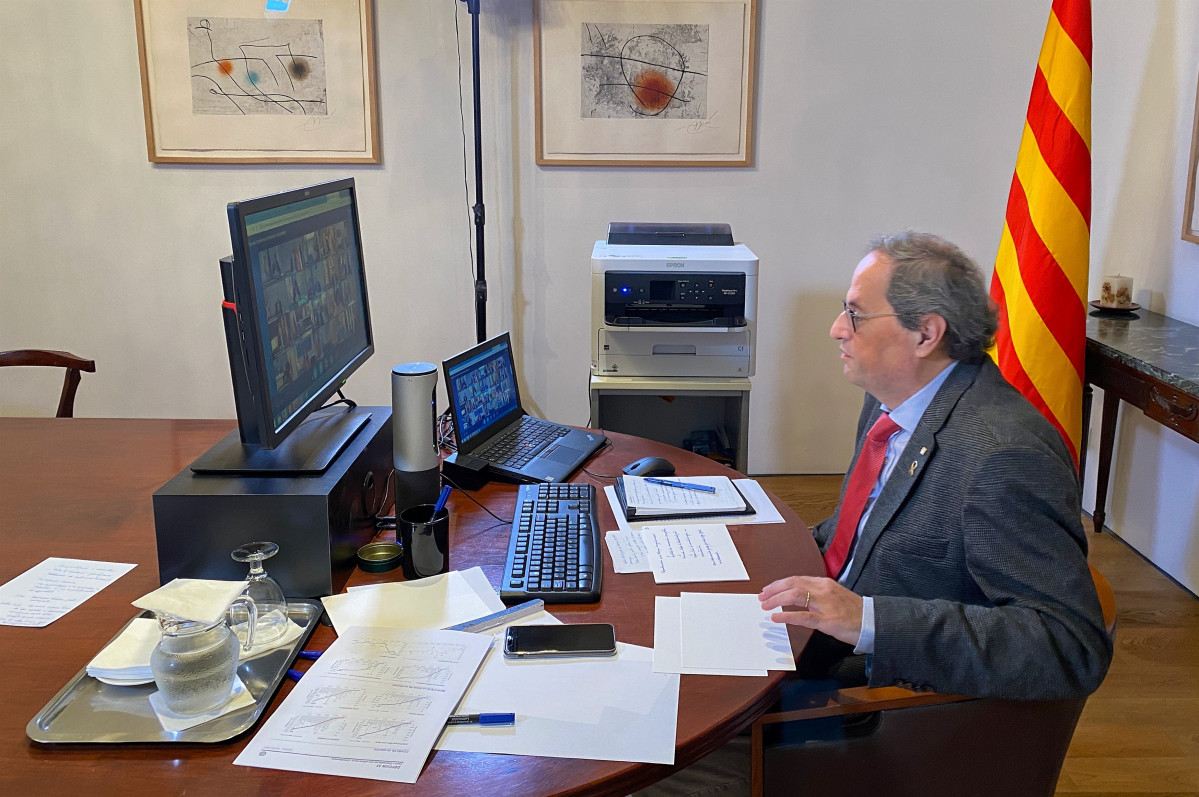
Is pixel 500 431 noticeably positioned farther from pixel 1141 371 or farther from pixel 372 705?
pixel 1141 371

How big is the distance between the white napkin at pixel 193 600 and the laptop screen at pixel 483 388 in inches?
30.8

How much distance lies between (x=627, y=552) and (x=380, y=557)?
0.39 meters

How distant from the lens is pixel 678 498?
172 centimetres

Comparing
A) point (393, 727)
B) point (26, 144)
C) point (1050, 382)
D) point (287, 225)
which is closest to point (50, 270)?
point (26, 144)

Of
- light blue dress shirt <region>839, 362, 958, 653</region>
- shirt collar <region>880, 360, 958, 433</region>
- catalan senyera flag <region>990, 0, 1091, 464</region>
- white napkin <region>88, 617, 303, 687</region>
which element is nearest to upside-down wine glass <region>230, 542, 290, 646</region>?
white napkin <region>88, 617, 303, 687</region>

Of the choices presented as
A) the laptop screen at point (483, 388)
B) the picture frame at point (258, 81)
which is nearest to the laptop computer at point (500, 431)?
the laptop screen at point (483, 388)

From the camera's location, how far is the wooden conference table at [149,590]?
98 centimetres

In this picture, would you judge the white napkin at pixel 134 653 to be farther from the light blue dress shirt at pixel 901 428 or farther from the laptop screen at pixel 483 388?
the light blue dress shirt at pixel 901 428

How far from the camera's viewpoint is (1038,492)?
4.12 ft

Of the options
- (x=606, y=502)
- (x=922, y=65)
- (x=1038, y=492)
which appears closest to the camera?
(x=1038, y=492)

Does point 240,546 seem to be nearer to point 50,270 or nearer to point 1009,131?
point 50,270

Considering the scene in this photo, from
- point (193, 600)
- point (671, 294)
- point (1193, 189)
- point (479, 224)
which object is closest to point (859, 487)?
point (193, 600)

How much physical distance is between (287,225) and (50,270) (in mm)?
2753

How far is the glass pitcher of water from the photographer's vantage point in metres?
1.04
